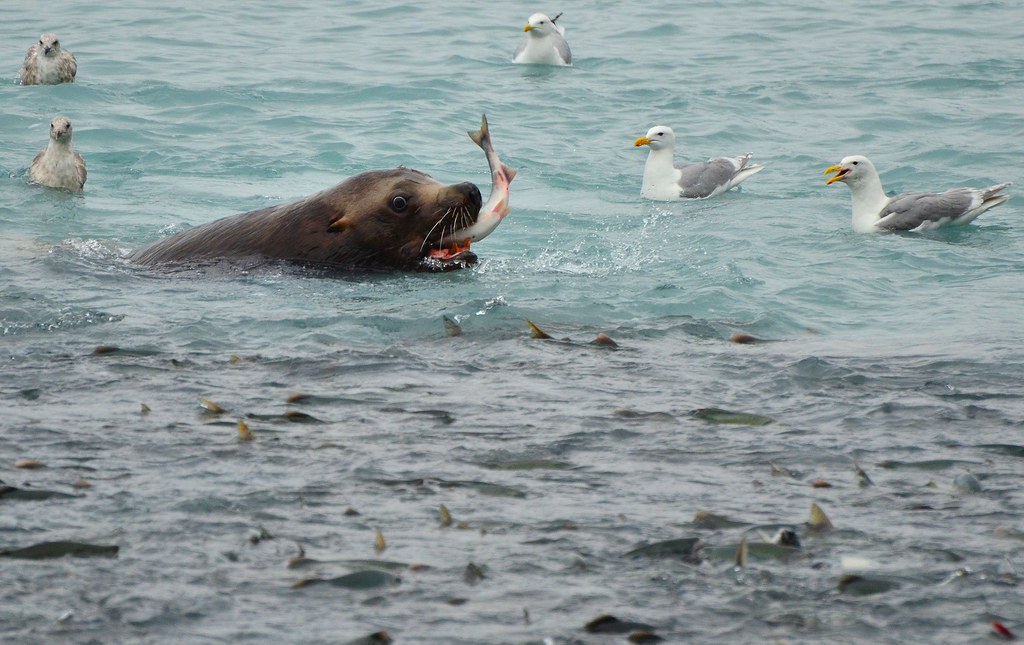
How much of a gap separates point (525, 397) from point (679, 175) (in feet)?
23.0

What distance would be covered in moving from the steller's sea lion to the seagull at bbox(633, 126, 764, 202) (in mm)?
4556

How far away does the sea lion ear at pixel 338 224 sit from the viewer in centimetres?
768

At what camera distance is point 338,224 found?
769cm

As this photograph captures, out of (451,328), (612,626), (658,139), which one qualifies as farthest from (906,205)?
(612,626)

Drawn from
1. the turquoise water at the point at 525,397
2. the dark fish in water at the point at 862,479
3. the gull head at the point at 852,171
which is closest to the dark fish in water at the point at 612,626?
the turquoise water at the point at 525,397

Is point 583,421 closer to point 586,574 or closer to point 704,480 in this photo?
point 704,480

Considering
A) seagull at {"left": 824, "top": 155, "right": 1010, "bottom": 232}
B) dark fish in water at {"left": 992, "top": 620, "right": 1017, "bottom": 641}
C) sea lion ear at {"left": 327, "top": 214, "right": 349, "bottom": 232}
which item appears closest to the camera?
dark fish in water at {"left": 992, "top": 620, "right": 1017, "bottom": 641}

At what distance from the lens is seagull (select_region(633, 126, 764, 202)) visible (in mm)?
12086

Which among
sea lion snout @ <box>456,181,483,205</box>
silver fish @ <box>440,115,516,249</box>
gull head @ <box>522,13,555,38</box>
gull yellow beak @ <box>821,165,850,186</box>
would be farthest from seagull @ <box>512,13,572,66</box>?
sea lion snout @ <box>456,181,483,205</box>

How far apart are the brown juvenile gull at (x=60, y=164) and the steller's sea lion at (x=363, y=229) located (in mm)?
3905

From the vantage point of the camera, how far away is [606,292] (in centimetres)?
800

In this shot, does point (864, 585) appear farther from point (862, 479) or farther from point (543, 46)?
point (543, 46)

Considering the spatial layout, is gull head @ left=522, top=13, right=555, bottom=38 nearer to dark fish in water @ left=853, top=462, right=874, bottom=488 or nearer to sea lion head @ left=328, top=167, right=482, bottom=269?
sea lion head @ left=328, top=167, right=482, bottom=269

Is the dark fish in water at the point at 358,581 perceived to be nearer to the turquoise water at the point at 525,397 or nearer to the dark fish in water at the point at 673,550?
the turquoise water at the point at 525,397
